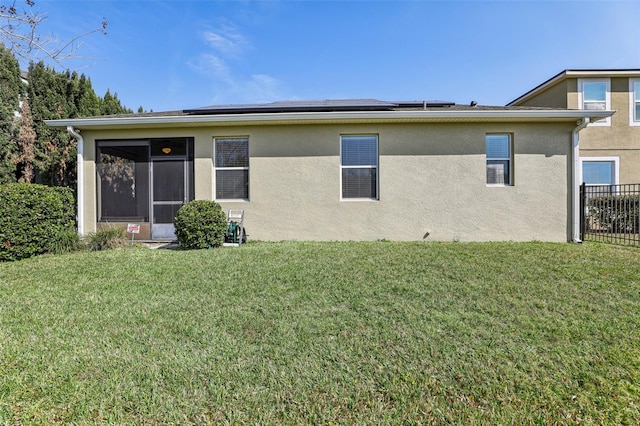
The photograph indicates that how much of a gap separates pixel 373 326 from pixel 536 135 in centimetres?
735

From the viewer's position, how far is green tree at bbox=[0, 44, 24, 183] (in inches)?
336

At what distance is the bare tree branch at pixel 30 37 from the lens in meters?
5.68

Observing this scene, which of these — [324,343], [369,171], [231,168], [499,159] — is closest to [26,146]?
[231,168]

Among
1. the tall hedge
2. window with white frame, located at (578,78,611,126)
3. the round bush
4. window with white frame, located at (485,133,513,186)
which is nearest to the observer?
the tall hedge

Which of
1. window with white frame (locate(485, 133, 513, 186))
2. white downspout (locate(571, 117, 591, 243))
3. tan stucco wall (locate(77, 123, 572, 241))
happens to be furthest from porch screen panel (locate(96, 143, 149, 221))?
white downspout (locate(571, 117, 591, 243))

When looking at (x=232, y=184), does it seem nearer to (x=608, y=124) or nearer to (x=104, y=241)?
(x=104, y=241)

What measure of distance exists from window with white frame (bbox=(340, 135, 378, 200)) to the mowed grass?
119 inches

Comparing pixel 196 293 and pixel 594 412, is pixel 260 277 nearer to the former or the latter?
pixel 196 293

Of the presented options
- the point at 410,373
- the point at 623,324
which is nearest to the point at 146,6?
the point at 410,373

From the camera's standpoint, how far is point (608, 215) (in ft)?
26.8

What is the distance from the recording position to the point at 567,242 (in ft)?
24.5

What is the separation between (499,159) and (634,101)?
8.23m

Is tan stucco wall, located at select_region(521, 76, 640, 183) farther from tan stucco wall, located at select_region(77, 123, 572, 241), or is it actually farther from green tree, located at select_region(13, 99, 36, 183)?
green tree, located at select_region(13, 99, 36, 183)

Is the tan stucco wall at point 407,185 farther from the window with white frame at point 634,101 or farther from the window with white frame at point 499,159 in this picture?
the window with white frame at point 634,101
